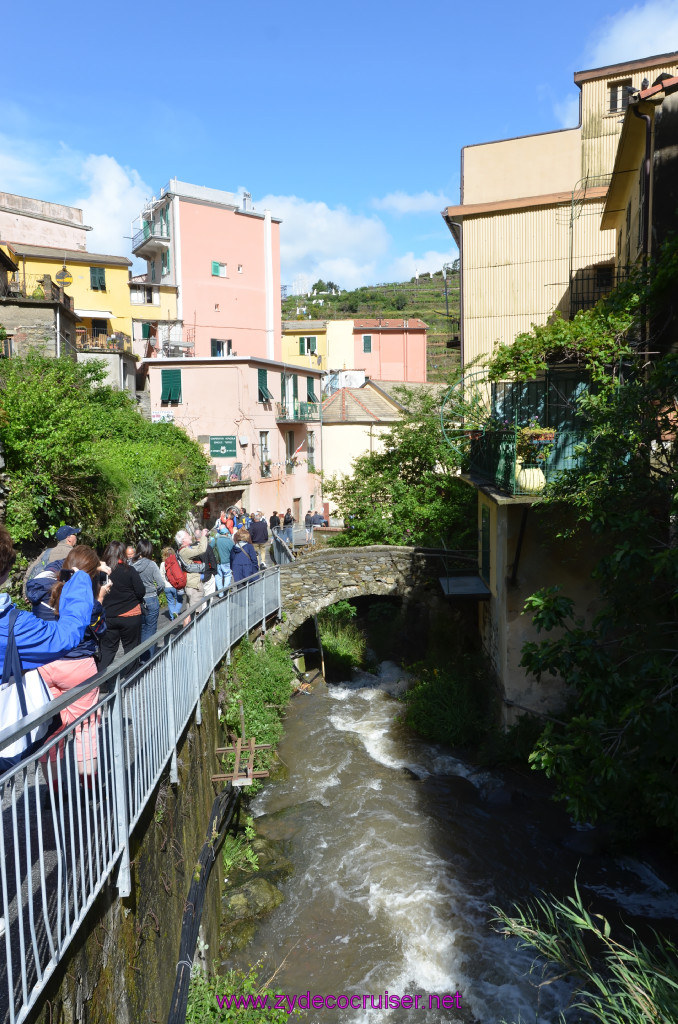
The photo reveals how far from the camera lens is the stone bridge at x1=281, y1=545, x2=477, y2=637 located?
665 inches

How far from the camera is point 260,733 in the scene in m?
11.5

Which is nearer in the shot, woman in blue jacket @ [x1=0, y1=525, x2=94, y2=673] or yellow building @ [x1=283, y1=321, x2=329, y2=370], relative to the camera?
woman in blue jacket @ [x1=0, y1=525, x2=94, y2=673]

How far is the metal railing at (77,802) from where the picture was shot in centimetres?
266

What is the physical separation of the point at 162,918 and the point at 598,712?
171 inches

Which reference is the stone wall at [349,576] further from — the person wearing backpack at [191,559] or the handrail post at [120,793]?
the handrail post at [120,793]

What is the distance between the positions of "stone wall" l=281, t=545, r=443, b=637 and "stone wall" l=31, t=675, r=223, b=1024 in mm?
9774

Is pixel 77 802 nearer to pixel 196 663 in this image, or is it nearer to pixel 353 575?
pixel 196 663

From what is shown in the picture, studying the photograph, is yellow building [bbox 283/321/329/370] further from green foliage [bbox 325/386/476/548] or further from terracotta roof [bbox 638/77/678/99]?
terracotta roof [bbox 638/77/678/99]

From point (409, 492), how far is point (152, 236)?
22542 millimetres

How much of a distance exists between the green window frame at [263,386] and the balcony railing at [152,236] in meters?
10.6

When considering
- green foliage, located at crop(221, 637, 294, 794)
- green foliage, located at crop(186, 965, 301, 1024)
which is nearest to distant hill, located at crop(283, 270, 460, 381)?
green foliage, located at crop(221, 637, 294, 794)

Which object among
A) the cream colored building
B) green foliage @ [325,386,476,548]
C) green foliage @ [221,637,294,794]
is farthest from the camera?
green foliage @ [325,386,476,548]

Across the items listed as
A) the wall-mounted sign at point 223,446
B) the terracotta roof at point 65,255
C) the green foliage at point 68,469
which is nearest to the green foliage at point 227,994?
the green foliage at point 68,469

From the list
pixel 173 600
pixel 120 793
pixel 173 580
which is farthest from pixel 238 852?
pixel 120 793
